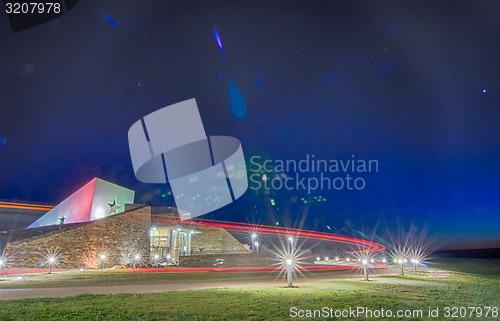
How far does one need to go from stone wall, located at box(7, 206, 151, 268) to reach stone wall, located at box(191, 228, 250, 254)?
10.3 m

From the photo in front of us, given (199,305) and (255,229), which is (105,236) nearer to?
(255,229)

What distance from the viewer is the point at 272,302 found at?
7555 millimetres

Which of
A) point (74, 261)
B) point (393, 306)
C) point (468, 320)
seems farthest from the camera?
point (74, 261)

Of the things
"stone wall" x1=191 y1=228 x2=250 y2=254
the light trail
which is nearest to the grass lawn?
the light trail

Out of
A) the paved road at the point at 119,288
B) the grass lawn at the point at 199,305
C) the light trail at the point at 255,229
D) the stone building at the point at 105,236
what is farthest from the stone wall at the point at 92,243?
the grass lawn at the point at 199,305

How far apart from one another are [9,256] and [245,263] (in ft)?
56.4

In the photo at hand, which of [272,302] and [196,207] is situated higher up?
[196,207]

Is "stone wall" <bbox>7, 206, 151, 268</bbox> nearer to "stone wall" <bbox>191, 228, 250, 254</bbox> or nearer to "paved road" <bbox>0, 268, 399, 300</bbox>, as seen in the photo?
"stone wall" <bbox>191, 228, 250, 254</bbox>

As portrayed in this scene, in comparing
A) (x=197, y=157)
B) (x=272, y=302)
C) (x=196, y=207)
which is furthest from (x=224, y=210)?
(x=272, y=302)

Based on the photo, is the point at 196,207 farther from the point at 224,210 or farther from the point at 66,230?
the point at 66,230

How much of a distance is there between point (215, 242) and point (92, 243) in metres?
16.6

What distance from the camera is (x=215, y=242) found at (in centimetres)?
3906

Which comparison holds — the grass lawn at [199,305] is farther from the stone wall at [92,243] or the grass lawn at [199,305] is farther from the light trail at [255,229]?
the light trail at [255,229]

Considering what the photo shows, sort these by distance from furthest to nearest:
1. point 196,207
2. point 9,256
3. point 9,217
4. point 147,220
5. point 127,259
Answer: point 196,207, point 9,217, point 147,220, point 127,259, point 9,256
